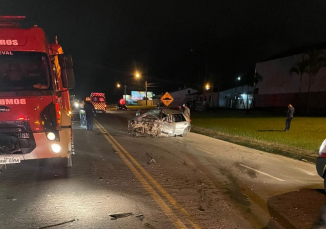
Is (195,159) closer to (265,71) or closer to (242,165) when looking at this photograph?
(242,165)

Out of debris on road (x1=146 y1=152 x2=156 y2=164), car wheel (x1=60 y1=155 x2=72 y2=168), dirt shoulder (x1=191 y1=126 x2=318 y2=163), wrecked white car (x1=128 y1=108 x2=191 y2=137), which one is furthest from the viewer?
wrecked white car (x1=128 y1=108 x2=191 y2=137)

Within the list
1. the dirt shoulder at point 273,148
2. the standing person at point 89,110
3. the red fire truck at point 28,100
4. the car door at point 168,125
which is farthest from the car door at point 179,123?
the red fire truck at point 28,100

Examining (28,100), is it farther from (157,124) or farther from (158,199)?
(157,124)

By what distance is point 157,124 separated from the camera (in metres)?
15.8

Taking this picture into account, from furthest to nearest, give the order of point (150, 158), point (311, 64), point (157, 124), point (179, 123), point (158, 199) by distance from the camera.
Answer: point (311, 64) < point (179, 123) < point (157, 124) < point (150, 158) < point (158, 199)

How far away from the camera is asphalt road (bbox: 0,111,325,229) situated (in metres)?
4.94

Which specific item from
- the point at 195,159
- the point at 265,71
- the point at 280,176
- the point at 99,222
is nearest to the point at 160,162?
the point at 195,159

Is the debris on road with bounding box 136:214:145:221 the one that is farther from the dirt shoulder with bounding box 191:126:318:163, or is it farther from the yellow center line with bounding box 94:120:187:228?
the dirt shoulder with bounding box 191:126:318:163

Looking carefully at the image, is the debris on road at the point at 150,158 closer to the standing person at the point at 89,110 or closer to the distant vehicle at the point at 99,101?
the standing person at the point at 89,110

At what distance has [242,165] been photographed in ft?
31.5

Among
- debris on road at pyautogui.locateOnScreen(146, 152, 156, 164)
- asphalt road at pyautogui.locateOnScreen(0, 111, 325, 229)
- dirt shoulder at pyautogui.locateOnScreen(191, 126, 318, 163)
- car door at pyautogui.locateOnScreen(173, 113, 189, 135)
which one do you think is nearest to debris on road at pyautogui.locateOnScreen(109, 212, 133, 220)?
asphalt road at pyautogui.locateOnScreen(0, 111, 325, 229)

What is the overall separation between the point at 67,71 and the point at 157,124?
9.23 m

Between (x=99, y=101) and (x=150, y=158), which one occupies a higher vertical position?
(x=99, y=101)

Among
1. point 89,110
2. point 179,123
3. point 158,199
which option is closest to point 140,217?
point 158,199
